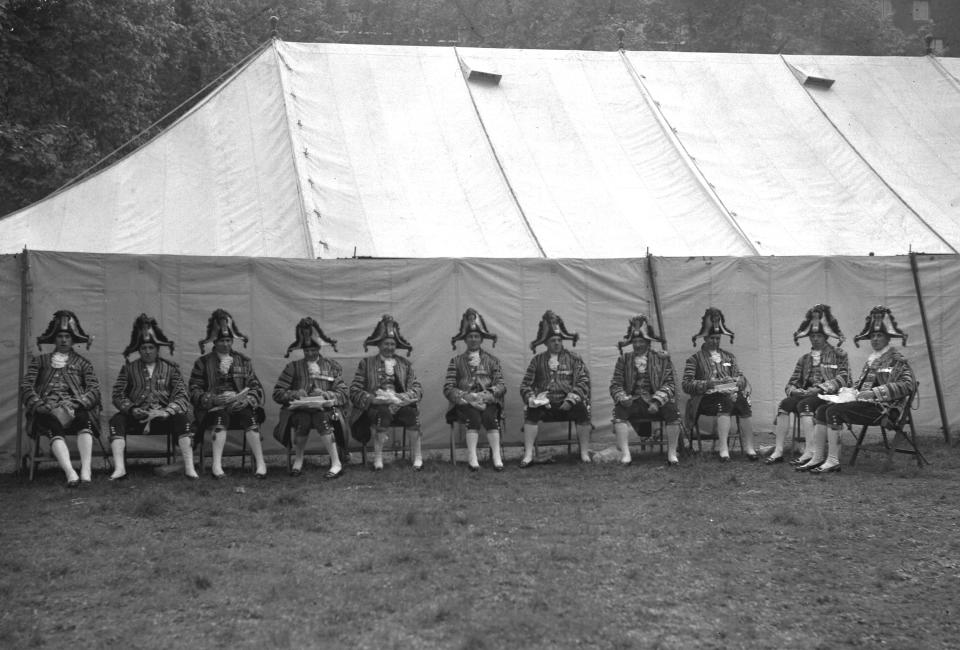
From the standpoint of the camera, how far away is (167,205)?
11.2 metres

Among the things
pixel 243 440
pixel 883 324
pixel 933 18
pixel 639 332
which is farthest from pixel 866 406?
pixel 933 18

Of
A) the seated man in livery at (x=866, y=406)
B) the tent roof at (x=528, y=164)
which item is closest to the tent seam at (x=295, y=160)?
the tent roof at (x=528, y=164)

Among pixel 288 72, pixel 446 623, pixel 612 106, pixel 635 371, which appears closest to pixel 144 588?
pixel 446 623

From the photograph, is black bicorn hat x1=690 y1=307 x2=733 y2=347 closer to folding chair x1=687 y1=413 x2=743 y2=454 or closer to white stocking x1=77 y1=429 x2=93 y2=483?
folding chair x1=687 y1=413 x2=743 y2=454

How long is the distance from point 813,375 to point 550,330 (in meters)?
2.50

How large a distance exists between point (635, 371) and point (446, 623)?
5464mm

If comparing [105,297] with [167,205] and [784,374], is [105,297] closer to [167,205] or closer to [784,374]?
[167,205]

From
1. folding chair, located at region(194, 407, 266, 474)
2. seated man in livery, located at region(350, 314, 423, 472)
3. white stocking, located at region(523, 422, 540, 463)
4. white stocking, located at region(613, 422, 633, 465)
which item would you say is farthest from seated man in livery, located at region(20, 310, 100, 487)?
white stocking, located at region(613, 422, 633, 465)

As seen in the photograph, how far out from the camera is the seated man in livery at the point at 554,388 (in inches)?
397

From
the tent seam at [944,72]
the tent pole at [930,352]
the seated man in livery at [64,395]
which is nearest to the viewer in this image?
the seated man in livery at [64,395]

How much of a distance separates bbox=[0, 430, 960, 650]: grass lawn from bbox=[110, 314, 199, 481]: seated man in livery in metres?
0.34

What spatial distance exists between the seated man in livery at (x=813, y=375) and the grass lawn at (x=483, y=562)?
2.87 feet

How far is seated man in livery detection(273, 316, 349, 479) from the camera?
9.48 m

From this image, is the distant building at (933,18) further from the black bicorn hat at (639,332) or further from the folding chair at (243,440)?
the folding chair at (243,440)
